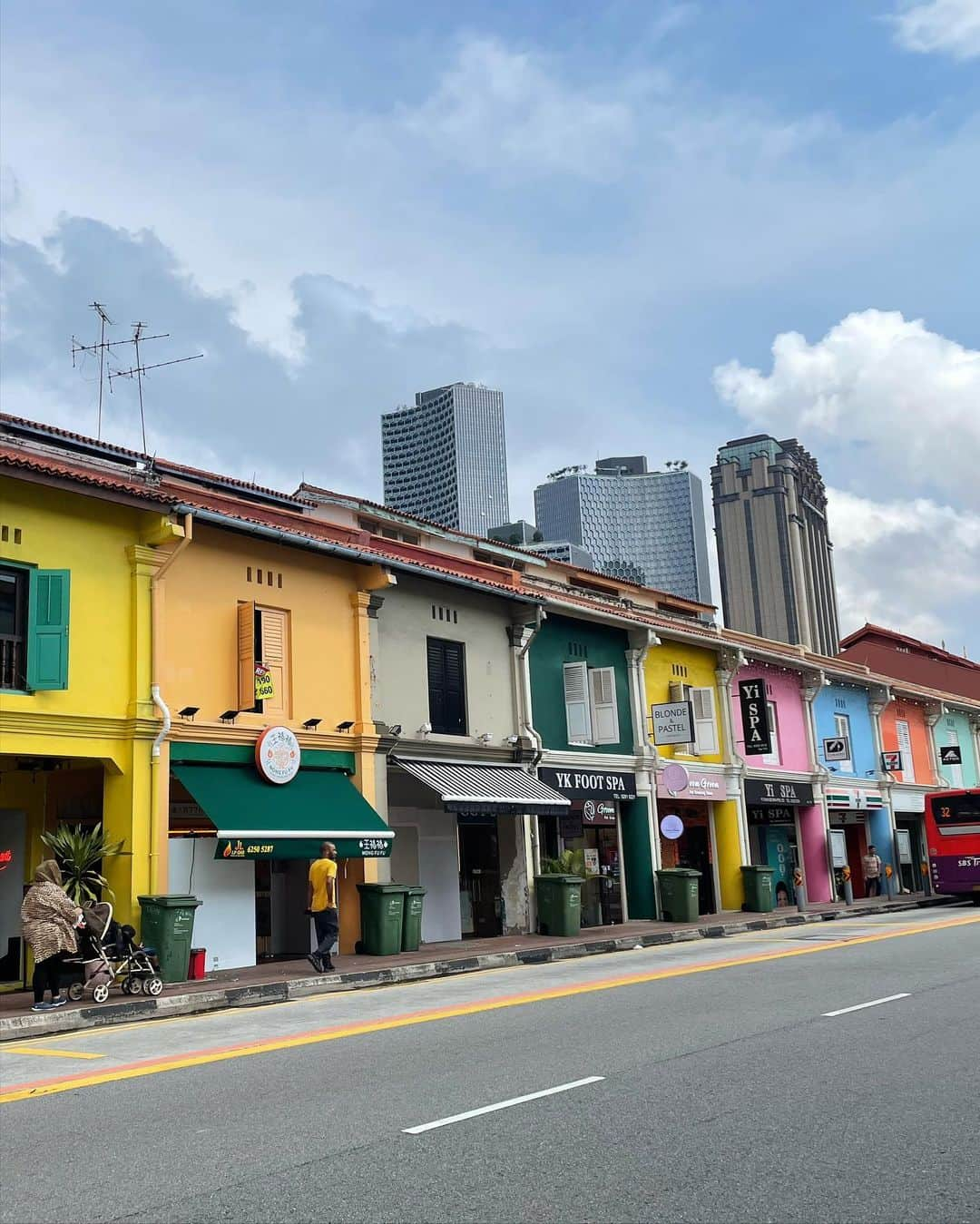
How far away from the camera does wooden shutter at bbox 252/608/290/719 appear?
66.8ft

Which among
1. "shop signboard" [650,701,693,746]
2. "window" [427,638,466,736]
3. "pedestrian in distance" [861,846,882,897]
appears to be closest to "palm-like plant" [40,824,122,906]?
"window" [427,638,466,736]

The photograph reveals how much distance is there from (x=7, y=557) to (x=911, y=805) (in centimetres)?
3493

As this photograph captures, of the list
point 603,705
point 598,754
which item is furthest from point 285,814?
point 603,705

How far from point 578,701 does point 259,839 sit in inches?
419

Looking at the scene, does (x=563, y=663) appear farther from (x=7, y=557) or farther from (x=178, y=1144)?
(x=178, y=1144)

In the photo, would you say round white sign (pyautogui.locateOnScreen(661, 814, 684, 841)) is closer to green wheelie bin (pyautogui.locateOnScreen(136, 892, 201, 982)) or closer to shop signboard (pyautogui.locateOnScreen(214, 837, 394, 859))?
shop signboard (pyautogui.locateOnScreen(214, 837, 394, 859))

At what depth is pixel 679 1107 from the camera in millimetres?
7703

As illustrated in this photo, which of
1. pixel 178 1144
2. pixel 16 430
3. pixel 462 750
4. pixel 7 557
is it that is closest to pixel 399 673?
pixel 462 750

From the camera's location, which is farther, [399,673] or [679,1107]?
[399,673]

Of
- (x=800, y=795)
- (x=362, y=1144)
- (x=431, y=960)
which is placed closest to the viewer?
(x=362, y=1144)

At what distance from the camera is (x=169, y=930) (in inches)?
660

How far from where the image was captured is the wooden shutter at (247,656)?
1961 centimetres

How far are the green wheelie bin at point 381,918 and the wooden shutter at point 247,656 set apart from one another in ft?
12.0

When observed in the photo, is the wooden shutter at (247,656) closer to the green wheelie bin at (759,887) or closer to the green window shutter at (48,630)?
the green window shutter at (48,630)
